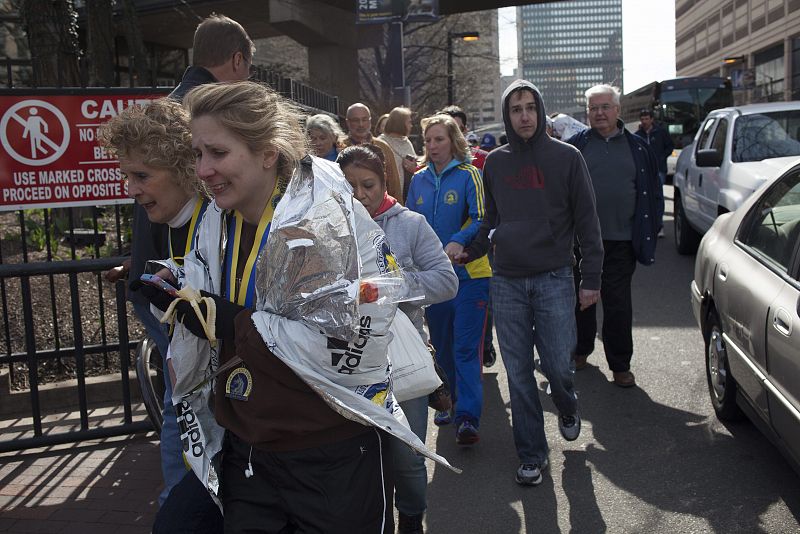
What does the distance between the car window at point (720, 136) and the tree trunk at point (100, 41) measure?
7.12 m

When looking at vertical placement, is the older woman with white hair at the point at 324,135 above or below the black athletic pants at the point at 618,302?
above

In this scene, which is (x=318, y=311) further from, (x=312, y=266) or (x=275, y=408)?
(x=275, y=408)

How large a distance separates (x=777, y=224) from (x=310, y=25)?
721 inches

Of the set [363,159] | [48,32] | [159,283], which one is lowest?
[159,283]

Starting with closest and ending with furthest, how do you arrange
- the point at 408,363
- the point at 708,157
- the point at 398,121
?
the point at 408,363
the point at 398,121
the point at 708,157

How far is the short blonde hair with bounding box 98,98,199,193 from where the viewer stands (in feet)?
9.46

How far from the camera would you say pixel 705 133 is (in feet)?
38.2

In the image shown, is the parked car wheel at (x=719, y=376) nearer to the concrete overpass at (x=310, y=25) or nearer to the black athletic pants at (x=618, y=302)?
A: the black athletic pants at (x=618, y=302)

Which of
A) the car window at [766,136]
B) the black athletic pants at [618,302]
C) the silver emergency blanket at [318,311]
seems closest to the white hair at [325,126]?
the black athletic pants at [618,302]

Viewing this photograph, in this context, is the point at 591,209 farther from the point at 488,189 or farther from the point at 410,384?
the point at 410,384

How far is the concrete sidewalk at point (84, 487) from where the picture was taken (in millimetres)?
4246

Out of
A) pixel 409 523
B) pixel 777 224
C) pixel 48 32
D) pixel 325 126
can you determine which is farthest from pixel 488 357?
pixel 48 32

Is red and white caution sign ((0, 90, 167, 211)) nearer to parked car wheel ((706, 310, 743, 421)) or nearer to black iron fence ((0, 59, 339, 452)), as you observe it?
black iron fence ((0, 59, 339, 452))

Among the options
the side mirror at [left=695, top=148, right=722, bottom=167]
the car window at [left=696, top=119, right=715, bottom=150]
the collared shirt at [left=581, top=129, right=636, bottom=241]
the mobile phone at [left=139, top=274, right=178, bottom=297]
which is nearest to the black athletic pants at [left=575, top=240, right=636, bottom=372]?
the collared shirt at [left=581, top=129, right=636, bottom=241]
